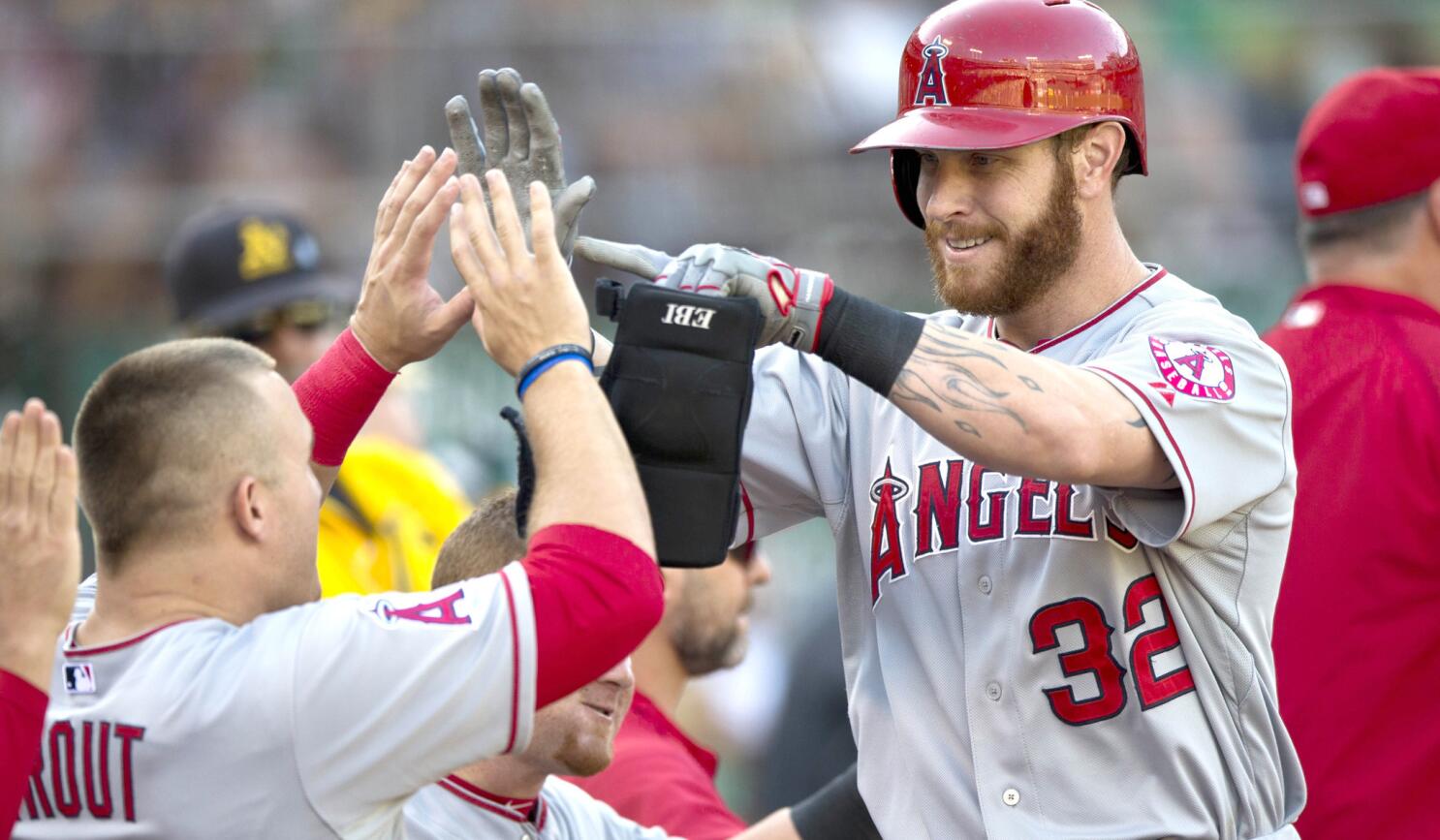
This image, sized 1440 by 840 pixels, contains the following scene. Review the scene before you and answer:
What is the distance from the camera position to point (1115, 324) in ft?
11.1

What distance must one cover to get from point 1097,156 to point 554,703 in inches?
55.7

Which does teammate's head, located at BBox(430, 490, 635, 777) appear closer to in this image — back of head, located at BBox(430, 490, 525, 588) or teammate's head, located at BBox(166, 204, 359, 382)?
back of head, located at BBox(430, 490, 525, 588)

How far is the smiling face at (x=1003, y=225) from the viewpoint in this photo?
132 inches

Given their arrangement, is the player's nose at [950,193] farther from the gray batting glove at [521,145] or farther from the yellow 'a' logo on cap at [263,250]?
the yellow 'a' logo on cap at [263,250]

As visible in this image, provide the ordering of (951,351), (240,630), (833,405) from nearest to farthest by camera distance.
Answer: (240,630) < (951,351) < (833,405)

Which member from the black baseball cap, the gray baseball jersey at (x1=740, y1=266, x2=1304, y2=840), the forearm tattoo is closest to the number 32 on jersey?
the gray baseball jersey at (x1=740, y1=266, x2=1304, y2=840)

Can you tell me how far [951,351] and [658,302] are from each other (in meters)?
0.49

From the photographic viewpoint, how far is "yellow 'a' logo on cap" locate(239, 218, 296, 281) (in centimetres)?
590

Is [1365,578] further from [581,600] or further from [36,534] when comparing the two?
[36,534]

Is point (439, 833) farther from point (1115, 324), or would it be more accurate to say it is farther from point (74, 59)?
point (74, 59)

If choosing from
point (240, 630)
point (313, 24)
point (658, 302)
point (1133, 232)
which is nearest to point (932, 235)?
point (658, 302)

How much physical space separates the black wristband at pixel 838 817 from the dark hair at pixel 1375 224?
175cm

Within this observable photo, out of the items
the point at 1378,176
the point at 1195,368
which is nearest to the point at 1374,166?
the point at 1378,176

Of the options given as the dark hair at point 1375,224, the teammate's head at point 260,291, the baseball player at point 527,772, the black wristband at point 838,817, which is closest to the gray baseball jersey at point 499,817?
the baseball player at point 527,772
